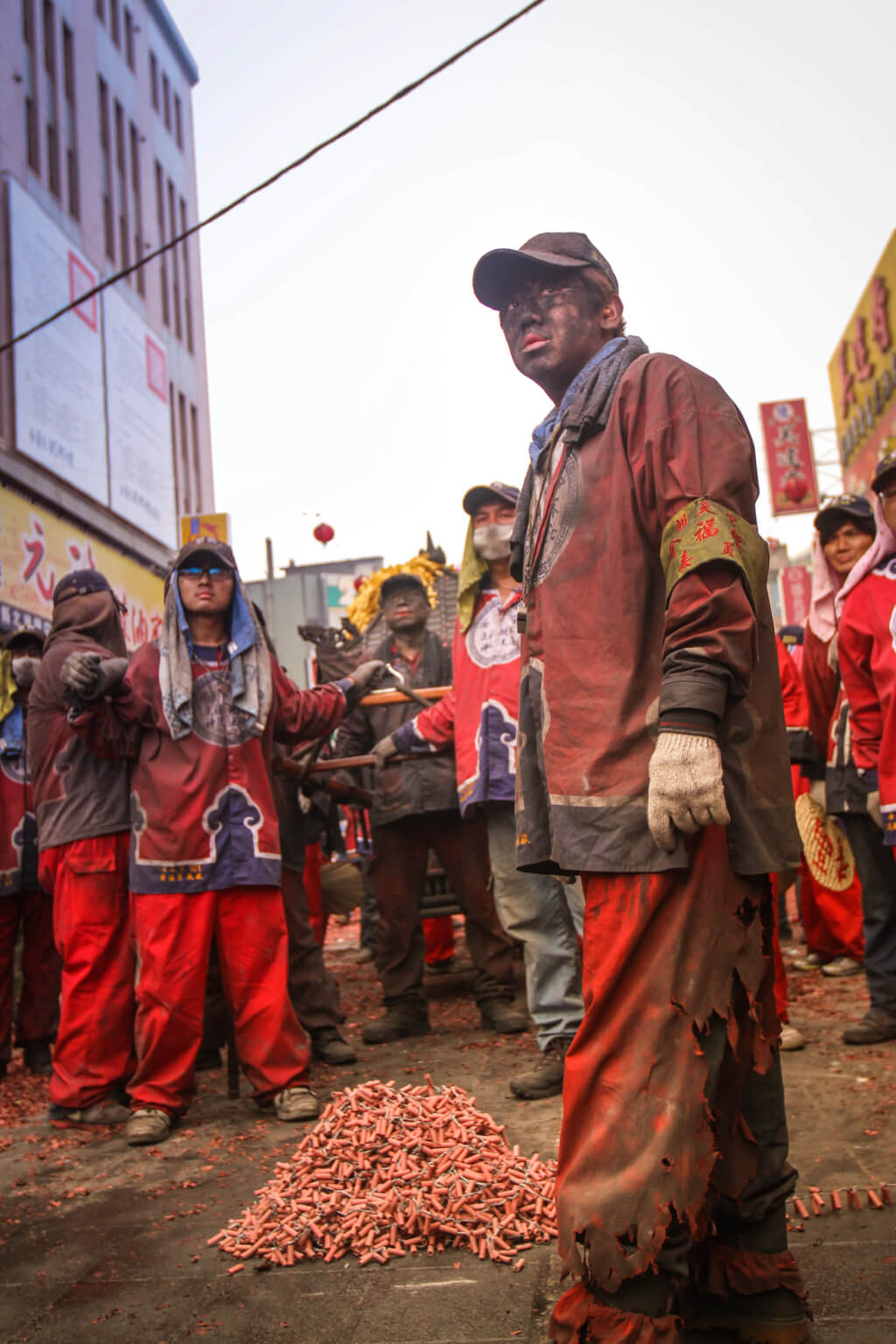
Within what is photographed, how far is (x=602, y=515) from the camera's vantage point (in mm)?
2283

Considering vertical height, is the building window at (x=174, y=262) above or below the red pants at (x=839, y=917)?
above

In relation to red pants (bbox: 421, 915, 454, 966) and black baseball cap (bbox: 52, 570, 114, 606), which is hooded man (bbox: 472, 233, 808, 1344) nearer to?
black baseball cap (bbox: 52, 570, 114, 606)

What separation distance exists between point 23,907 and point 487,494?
3153 mm

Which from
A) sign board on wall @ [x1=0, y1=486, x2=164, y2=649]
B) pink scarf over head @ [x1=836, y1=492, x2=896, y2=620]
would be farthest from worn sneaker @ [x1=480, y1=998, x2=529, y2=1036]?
sign board on wall @ [x1=0, y1=486, x2=164, y2=649]

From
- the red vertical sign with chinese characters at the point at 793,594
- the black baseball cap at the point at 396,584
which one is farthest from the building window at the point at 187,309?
the black baseball cap at the point at 396,584

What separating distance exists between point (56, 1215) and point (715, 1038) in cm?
224

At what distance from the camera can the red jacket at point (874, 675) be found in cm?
409

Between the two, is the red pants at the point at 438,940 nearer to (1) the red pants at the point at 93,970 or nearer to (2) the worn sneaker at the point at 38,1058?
(2) the worn sneaker at the point at 38,1058

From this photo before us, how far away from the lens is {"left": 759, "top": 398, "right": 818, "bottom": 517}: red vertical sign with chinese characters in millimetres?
21828

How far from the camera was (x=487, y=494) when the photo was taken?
5.01 meters

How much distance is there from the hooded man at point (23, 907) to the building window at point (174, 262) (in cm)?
2338

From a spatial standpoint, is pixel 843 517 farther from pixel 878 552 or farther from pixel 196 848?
pixel 196 848

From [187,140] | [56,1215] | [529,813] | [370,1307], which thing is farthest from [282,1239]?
[187,140]

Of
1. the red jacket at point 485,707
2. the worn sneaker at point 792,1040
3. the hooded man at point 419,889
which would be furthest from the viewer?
the hooded man at point 419,889
